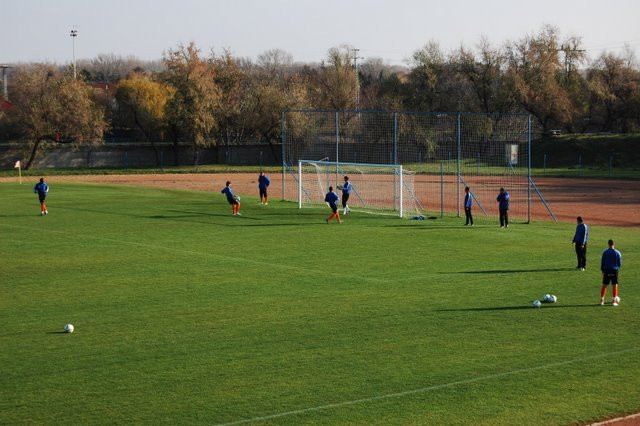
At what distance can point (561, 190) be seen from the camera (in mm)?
63344

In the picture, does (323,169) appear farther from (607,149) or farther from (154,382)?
(607,149)

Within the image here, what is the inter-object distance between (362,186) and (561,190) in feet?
55.7

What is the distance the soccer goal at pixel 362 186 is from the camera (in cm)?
4606

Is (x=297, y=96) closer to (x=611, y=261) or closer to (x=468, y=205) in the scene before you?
(x=468, y=205)

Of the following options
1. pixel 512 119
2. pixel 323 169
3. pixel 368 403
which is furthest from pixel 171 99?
pixel 368 403

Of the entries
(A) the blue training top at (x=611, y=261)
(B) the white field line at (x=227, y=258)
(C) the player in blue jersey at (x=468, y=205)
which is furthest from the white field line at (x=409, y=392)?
(C) the player in blue jersey at (x=468, y=205)

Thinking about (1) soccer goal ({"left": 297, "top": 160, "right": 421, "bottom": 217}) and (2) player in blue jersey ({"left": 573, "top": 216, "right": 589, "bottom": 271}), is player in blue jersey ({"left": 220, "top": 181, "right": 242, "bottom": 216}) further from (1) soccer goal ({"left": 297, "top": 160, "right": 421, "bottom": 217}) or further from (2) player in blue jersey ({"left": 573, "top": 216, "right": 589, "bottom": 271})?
(2) player in blue jersey ({"left": 573, "top": 216, "right": 589, "bottom": 271})

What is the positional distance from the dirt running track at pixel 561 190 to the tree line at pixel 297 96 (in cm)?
955

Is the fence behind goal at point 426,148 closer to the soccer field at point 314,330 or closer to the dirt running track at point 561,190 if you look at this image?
the dirt running track at point 561,190

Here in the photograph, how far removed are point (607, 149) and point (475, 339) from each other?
7758 centimetres

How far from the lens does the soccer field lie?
14133 mm

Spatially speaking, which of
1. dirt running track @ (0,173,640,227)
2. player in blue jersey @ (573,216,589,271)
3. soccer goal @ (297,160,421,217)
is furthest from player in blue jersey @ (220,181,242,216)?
player in blue jersey @ (573,216,589,271)

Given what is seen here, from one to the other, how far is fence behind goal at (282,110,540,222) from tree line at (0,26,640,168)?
22.6 meters

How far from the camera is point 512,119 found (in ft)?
232
